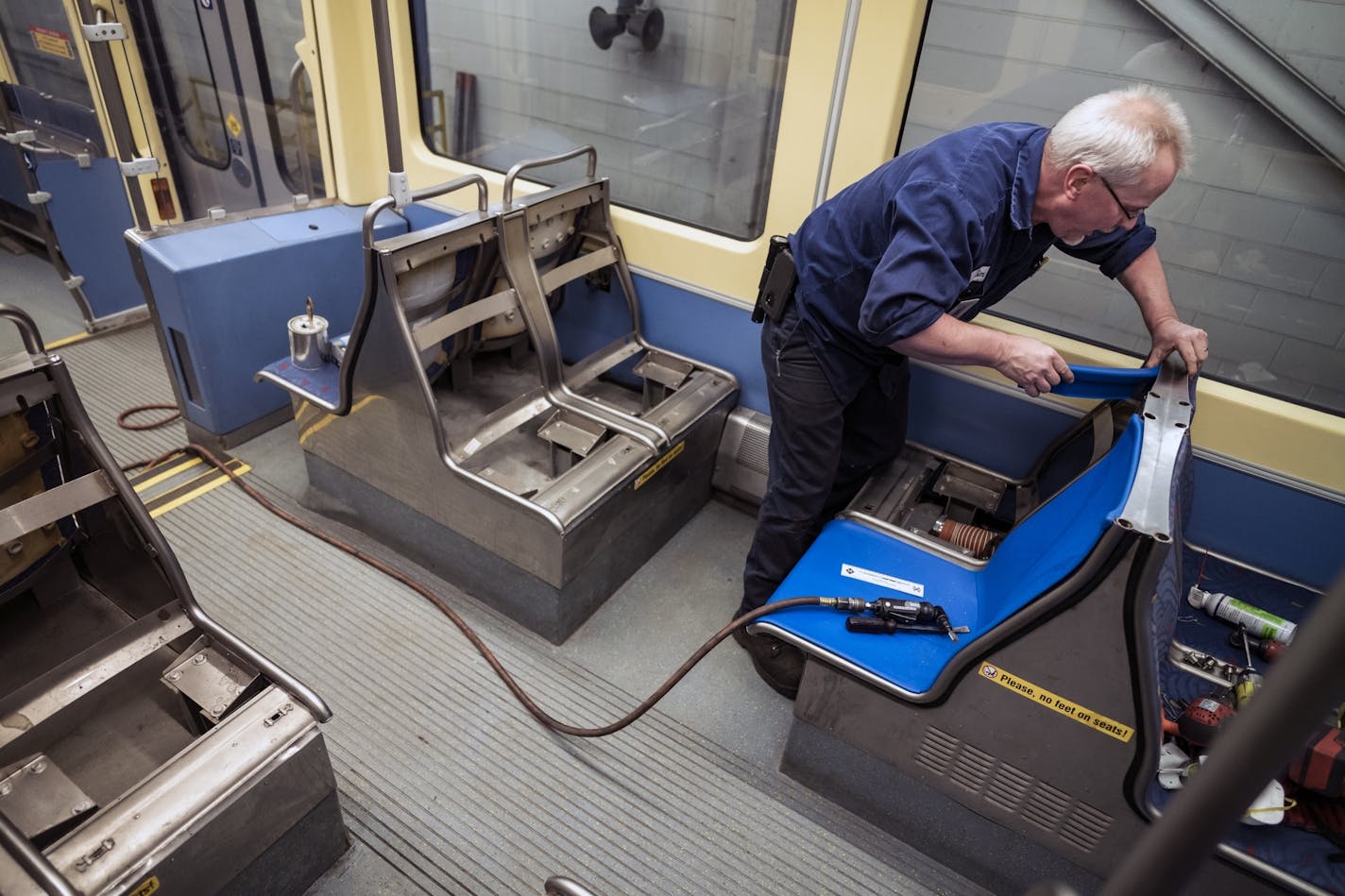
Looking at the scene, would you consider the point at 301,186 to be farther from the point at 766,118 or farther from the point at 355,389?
the point at 766,118

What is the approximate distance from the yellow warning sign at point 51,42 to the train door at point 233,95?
75cm

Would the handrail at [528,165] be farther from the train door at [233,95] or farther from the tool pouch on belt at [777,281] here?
the train door at [233,95]

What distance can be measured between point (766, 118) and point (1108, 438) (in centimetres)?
171

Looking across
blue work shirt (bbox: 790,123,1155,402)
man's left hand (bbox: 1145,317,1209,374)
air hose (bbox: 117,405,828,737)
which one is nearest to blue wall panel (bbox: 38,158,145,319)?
air hose (bbox: 117,405,828,737)

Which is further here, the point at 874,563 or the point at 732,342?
the point at 732,342

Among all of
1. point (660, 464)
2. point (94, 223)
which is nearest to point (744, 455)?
point (660, 464)

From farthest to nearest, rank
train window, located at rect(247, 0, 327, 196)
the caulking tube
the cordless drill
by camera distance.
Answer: train window, located at rect(247, 0, 327, 196), the caulking tube, the cordless drill

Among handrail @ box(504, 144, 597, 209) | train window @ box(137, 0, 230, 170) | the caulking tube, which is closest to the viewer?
the caulking tube

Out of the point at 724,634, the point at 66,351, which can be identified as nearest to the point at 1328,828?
the point at 724,634

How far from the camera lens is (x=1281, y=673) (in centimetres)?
50

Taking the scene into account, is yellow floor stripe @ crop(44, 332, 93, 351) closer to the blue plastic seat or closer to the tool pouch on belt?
the tool pouch on belt

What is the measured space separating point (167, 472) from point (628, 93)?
2.68 meters

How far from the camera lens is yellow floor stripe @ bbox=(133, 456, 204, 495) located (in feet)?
11.2

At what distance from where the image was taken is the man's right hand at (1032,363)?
6.37ft
